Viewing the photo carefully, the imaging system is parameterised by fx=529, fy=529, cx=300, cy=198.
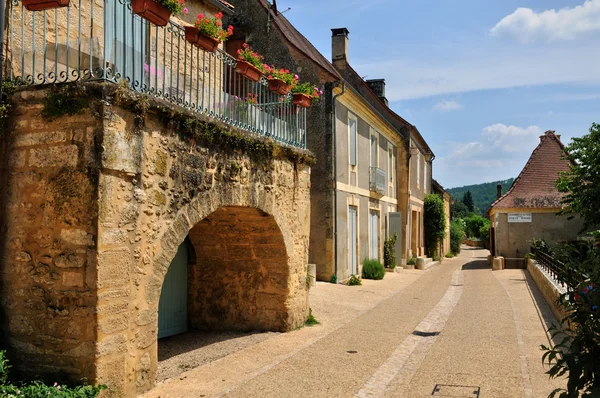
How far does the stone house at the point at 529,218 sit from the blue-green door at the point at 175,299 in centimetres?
1571

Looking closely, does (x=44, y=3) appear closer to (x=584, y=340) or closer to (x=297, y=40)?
(x=584, y=340)

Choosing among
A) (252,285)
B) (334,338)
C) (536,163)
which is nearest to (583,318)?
(334,338)

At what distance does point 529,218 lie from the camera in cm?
2034

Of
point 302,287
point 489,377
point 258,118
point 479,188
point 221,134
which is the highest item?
point 479,188

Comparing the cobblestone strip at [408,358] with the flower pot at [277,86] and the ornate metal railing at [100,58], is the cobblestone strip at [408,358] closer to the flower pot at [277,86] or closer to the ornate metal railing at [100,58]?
the ornate metal railing at [100,58]

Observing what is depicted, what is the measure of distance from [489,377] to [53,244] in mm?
4594

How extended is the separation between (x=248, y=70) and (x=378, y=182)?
12137mm

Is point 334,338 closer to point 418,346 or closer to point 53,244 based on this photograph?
point 418,346

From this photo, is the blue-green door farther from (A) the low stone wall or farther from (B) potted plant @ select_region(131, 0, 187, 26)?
(A) the low stone wall

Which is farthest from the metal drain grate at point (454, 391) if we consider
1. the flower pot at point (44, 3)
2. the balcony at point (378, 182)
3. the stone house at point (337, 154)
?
the balcony at point (378, 182)

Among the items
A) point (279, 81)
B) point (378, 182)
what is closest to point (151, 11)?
point (279, 81)

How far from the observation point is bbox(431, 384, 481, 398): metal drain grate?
5129mm

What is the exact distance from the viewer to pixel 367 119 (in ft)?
57.2

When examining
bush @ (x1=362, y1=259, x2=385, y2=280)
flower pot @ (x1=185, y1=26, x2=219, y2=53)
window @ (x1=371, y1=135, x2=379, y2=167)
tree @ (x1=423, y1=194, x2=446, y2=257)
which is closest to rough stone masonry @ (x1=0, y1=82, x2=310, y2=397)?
flower pot @ (x1=185, y1=26, x2=219, y2=53)
